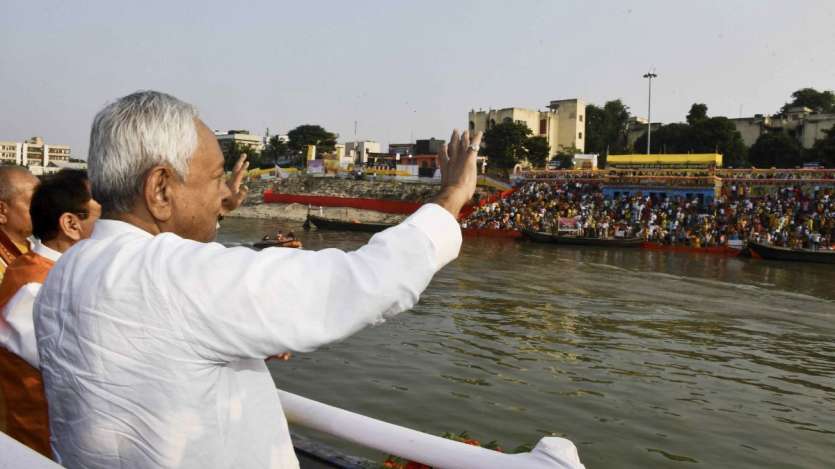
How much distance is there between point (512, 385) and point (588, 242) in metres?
20.8

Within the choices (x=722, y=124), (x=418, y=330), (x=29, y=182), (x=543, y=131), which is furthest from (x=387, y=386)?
(x=543, y=131)

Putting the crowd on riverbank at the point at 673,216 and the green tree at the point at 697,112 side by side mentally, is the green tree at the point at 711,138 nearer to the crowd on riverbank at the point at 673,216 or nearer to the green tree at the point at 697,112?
the green tree at the point at 697,112

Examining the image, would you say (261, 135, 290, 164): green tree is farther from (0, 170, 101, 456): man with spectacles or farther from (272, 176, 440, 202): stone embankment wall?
(0, 170, 101, 456): man with spectacles

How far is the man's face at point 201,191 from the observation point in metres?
1.28

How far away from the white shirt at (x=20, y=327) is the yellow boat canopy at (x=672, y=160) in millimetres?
36239

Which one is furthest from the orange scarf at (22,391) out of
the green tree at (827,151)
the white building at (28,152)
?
the white building at (28,152)

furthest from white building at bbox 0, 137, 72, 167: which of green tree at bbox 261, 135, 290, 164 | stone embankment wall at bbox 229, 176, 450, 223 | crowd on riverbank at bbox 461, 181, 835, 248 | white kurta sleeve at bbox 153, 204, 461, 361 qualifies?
white kurta sleeve at bbox 153, 204, 461, 361

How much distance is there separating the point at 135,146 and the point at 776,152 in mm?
50883

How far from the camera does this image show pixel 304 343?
41.4 inches

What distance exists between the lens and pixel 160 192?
4.11 ft

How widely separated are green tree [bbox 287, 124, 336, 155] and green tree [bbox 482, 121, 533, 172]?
31556 millimetres

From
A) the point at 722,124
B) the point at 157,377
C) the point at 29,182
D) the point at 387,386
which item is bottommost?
the point at 387,386

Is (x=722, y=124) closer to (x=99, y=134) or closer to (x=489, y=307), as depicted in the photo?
(x=489, y=307)

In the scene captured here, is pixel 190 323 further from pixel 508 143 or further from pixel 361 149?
pixel 361 149
